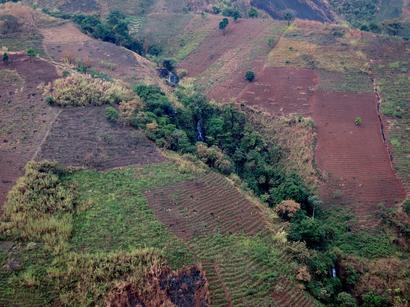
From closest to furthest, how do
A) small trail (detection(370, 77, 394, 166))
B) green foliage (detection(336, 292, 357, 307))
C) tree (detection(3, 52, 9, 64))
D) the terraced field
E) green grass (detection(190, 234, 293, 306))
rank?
green grass (detection(190, 234, 293, 306))
the terraced field
green foliage (detection(336, 292, 357, 307))
small trail (detection(370, 77, 394, 166))
tree (detection(3, 52, 9, 64))

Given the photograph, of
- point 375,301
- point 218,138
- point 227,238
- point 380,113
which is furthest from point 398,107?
point 227,238

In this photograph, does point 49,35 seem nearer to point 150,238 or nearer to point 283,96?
point 283,96

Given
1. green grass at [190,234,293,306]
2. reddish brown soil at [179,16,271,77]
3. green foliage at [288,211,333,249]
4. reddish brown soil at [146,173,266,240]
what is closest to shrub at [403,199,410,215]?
green foliage at [288,211,333,249]

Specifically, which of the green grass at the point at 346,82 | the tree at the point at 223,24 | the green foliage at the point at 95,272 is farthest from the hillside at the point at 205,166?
the tree at the point at 223,24

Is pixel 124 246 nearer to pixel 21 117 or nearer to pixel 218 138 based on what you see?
pixel 21 117

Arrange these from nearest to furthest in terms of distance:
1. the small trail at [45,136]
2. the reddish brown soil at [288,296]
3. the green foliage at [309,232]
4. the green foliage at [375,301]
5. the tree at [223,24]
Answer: the reddish brown soil at [288,296] → the green foliage at [375,301] → the green foliage at [309,232] → the small trail at [45,136] → the tree at [223,24]

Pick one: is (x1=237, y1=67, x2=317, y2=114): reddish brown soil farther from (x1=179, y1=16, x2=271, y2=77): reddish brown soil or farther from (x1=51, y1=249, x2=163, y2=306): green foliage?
(x1=51, y1=249, x2=163, y2=306): green foliage

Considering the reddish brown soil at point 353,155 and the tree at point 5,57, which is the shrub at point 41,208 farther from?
the reddish brown soil at point 353,155
